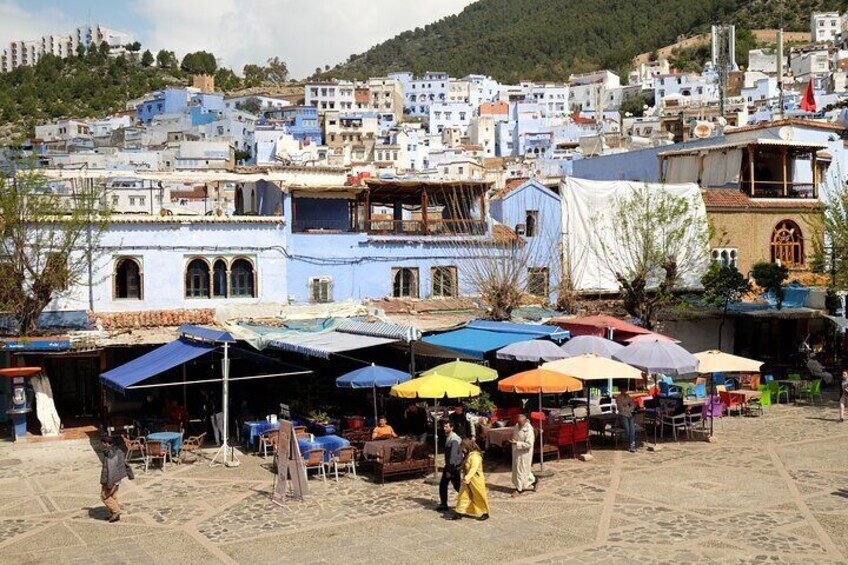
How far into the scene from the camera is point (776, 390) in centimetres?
2447

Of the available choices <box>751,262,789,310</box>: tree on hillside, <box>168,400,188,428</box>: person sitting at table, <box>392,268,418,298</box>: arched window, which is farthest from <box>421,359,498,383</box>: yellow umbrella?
<box>751,262,789,310</box>: tree on hillside

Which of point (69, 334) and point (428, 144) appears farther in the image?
point (428, 144)

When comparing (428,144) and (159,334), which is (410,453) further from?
(428,144)

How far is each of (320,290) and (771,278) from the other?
46.9 ft

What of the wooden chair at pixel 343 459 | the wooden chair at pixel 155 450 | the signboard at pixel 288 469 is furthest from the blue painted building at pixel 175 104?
the signboard at pixel 288 469

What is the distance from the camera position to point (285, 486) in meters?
15.0

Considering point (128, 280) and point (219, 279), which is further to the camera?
point (219, 279)

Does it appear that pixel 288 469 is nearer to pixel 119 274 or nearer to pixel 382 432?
pixel 382 432

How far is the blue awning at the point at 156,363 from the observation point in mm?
18609

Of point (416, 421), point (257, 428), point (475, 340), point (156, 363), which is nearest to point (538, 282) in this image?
point (475, 340)

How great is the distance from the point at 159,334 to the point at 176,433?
4.82 meters

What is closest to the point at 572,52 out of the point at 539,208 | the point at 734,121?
the point at 734,121

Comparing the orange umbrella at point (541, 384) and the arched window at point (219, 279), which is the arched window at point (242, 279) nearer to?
the arched window at point (219, 279)

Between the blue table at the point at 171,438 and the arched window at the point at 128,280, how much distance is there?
750cm
